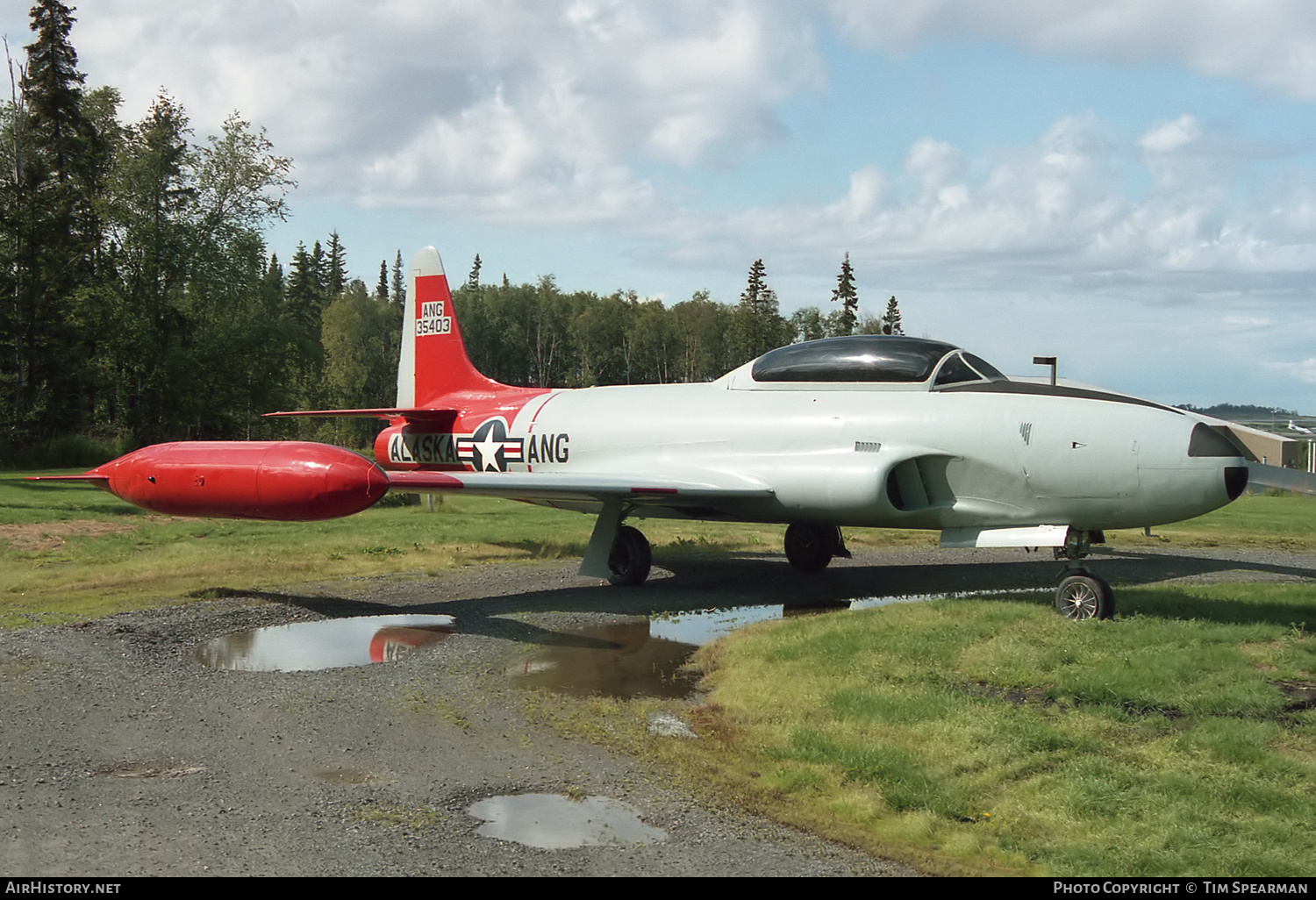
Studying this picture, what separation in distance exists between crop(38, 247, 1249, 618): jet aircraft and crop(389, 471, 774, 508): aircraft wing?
1.3 inches

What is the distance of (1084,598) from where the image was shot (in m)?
9.14

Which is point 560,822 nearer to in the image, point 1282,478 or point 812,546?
point 1282,478

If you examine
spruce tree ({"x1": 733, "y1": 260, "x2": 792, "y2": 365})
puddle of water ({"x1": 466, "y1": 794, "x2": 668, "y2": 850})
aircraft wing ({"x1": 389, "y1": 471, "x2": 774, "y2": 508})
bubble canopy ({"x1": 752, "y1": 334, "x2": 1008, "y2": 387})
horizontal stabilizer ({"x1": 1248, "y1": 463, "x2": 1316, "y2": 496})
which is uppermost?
spruce tree ({"x1": 733, "y1": 260, "x2": 792, "y2": 365})

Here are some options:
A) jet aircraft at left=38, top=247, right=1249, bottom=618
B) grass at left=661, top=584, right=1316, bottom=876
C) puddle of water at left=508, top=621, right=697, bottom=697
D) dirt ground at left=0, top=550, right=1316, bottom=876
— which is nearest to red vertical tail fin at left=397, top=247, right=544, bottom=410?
jet aircraft at left=38, top=247, right=1249, bottom=618

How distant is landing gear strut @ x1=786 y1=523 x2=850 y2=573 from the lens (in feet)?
43.8

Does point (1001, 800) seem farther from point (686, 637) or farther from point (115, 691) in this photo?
point (115, 691)

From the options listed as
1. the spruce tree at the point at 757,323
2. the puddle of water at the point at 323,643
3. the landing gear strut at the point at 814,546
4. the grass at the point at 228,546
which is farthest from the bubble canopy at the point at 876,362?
the spruce tree at the point at 757,323

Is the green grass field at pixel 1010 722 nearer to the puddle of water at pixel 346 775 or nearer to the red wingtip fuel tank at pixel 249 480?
the red wingtip fuel tank at pixel 249 480

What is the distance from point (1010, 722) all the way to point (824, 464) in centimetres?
496

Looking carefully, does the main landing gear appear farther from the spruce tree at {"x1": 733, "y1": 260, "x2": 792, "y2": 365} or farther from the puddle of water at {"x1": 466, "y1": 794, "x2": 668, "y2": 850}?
the spruce tree at {"x1": 733, "y1": 260, "x2": 792, "y2": 365}

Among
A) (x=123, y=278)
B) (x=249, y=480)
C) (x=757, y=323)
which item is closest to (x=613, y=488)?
(x=249, y=480)

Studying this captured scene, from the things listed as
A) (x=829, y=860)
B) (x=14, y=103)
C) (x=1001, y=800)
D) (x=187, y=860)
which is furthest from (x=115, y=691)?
(x=14, y=103)

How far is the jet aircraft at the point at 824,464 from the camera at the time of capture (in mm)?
9211

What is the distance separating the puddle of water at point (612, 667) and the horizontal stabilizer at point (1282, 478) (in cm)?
570
